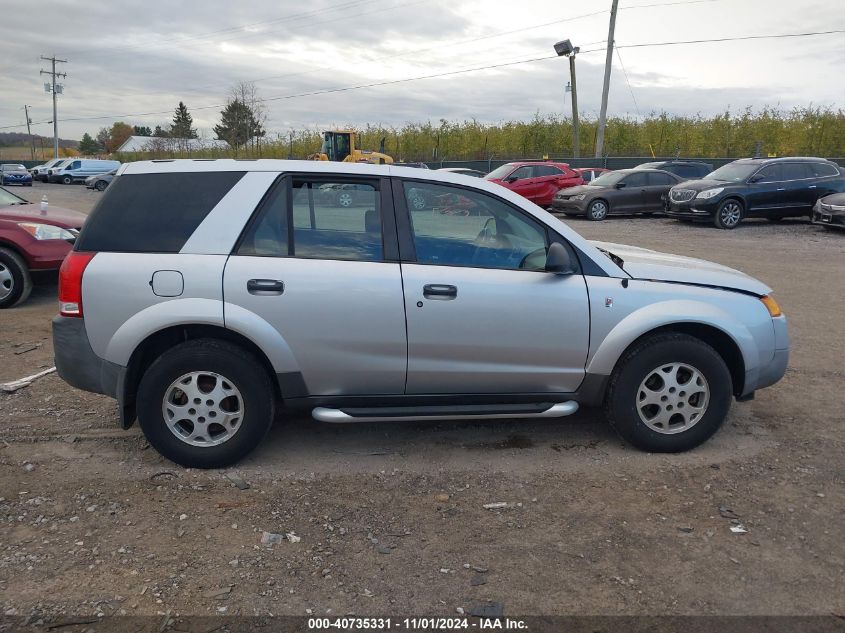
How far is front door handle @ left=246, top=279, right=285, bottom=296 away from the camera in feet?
12.4

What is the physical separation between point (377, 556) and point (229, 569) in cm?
66

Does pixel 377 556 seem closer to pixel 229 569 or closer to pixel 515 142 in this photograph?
pixel 229 569

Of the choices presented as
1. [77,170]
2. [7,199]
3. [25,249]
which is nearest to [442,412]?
[25,249]

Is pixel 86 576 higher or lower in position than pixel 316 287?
lower

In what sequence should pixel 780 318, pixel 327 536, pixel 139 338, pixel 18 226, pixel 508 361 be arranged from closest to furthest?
pixel 327 536 < pixel 139 338 < pixel 508 361 < pixel 780 318 < pixel 18 226

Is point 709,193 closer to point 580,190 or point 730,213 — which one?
point 730,213

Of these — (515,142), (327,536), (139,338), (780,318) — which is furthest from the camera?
(515,142)

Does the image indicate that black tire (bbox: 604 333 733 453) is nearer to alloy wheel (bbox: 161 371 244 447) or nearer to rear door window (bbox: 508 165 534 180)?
alloy wheel (bbox: 161 371 244 447)

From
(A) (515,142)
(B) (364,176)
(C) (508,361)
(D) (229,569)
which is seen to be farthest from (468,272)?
(A) (515,142)

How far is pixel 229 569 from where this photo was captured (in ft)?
9.89

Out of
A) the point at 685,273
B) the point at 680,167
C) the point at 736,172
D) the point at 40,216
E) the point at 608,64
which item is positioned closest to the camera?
the point at 685,273

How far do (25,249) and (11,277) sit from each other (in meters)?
0.36

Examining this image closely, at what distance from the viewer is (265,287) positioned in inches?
149

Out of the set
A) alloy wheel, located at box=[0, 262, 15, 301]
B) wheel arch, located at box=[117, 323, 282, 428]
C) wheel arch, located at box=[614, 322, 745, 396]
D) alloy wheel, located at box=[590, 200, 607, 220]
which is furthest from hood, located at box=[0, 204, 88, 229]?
alloy wheel, located at box=[590, 200, 607, 220]
